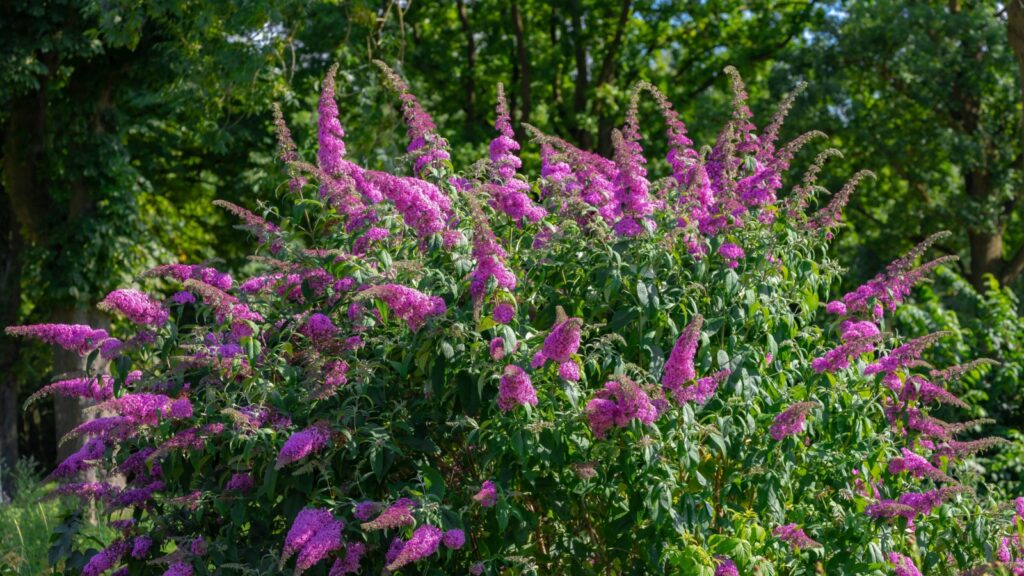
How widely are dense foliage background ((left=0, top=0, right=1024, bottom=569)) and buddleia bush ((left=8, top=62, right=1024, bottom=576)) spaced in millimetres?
2944

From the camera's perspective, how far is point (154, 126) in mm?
15508

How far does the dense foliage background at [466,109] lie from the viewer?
1205 cm

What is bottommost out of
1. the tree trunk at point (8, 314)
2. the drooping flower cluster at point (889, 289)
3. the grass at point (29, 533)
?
the tree trunk at point (8, 314)

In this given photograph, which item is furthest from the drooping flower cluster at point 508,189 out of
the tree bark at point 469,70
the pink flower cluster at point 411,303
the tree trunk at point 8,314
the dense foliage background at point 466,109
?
the tree bark at point 469,70

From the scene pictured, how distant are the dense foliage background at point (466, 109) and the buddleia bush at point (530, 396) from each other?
2944mm

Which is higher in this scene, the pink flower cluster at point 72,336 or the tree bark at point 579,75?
the tree bark at point 579,75

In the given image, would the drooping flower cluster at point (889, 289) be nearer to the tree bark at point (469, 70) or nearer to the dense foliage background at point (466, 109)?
the dense foliage background at point (466, 109)

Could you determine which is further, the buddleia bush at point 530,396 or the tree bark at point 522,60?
the tree bark at point 522,60

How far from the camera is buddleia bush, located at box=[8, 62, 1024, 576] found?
4.17 metres

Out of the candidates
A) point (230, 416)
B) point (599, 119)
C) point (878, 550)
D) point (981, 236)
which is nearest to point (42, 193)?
point (599, 119)

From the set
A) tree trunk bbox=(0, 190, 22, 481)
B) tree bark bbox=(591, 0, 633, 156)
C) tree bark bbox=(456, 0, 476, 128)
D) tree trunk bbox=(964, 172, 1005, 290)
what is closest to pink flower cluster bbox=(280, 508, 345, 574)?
tree trunk bbox=(0, 190, 22, 481)

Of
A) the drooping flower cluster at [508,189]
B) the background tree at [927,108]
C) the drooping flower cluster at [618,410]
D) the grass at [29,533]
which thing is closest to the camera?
the drooping flower cluster at [618,410]

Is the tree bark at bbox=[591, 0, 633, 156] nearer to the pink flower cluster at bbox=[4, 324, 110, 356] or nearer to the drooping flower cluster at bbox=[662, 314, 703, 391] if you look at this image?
the pink flower cluster at bbox=[4, 324, 110, 356]

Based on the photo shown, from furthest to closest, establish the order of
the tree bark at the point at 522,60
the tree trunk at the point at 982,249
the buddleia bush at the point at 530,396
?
1. the tree bark at the point at 522,60
2. the tree trunk at the point at 982,249
3. the buddleia bush at the point at 530,396
